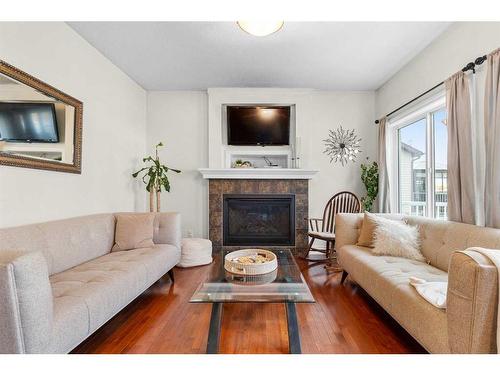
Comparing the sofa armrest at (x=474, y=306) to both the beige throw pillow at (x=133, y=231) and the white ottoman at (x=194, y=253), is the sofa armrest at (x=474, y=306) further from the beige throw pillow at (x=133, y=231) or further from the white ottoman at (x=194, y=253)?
the white ottoman at (x=194, y=253)

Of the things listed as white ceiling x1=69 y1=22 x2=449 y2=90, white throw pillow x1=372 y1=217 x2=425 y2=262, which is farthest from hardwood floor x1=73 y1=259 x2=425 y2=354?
white ceiling x1=69 y1=22 x2=449 y2=90

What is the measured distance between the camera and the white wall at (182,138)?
4.27 m

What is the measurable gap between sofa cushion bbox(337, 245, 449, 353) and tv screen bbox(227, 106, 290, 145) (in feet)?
7.23

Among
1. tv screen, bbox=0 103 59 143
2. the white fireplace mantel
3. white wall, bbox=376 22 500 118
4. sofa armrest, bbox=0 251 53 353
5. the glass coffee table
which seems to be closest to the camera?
sofa armrest, bbox=0 251 53 353

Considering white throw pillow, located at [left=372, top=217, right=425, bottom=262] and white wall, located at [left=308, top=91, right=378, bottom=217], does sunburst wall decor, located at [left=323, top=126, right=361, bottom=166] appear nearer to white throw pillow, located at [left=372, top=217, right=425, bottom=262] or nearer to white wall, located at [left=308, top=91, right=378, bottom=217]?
white wall, located at [left=308, top=91, right=378, bottom=217]

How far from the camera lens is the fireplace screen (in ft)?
13.3

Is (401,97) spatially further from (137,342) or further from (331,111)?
(137,342)

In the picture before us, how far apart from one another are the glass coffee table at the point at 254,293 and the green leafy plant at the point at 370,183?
2.70 m

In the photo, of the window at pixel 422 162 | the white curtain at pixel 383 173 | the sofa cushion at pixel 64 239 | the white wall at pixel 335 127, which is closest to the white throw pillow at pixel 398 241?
the window at pixel 422 162

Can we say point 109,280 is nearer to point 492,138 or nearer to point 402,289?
point 402,289

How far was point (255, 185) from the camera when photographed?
4.04 metres
